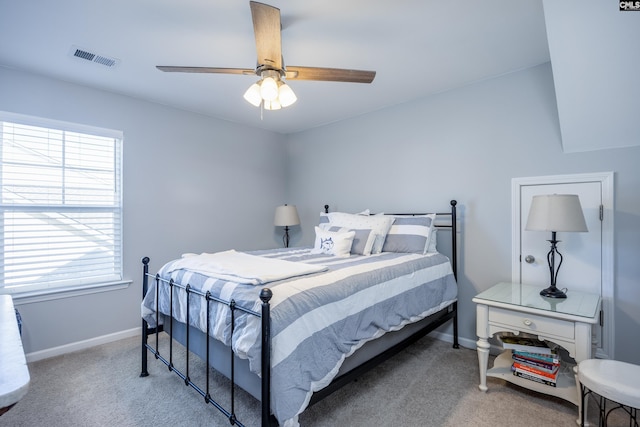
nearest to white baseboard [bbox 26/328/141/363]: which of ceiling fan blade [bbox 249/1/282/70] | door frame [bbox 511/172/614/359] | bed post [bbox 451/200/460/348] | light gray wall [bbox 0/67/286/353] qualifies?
light gray wall [bbox 0/67/286/353]

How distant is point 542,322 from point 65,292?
12.7 ft

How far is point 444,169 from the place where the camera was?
3.10m

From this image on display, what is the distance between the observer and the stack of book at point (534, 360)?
6.59 ft

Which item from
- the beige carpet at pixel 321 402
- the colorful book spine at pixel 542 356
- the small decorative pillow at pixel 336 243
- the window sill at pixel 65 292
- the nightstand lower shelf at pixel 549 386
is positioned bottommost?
the beige carpet at pixel 321 402

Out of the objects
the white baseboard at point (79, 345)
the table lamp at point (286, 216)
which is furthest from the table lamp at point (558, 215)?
the white baseboard at point (79, 345)

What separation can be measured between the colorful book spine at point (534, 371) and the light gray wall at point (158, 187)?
3225 millimetres

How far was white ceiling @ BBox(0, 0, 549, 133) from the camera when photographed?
1.86 metres

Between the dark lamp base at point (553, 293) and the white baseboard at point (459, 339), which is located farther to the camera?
the white baseboard at point (459, 339)

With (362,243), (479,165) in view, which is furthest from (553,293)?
(362,243)

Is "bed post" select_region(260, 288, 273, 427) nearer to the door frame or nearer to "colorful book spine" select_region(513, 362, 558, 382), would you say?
"colorful book spine" select_region(513, 362, 558, 382)

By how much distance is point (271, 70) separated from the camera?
6.04ft

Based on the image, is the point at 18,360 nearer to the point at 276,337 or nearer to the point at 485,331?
the point at 276,337

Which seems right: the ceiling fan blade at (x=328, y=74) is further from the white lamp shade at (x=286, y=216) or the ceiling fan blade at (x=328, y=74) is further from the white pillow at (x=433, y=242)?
the white lamp shade at (x=286, y=216)

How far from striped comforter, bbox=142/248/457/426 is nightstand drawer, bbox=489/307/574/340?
0.49m
